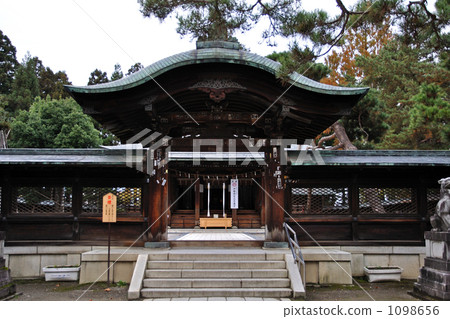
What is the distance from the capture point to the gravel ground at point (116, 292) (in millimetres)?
8586

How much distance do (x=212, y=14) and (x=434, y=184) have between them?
29.3ft

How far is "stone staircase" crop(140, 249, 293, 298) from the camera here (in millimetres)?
8469

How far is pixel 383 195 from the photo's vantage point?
38.7 feet

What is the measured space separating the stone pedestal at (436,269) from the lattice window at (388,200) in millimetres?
2762

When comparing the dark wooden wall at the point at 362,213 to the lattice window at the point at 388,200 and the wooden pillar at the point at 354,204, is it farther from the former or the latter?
the lattice window at the point at 388,200

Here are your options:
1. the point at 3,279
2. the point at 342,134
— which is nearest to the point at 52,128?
the point at 342,134

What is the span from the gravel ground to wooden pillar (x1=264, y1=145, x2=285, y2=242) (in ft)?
6.15

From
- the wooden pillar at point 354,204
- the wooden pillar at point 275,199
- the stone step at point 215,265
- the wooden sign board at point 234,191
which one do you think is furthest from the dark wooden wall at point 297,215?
the wooden sign board at point 234,191

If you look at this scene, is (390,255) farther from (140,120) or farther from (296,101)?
(140,120)

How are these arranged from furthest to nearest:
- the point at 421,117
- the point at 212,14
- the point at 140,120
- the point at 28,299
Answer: the point at 212,14, the point at 421,117, the point at 140,120, the point at 28,299

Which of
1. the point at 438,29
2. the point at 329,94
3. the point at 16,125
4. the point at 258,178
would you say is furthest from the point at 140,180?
the point at 16,125

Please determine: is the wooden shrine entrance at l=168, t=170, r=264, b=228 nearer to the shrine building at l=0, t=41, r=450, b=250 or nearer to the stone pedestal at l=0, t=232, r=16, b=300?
the shrine building at l=0, t=41, r=450, b=250

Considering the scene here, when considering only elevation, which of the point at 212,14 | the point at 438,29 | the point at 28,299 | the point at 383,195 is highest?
the point at 212,14

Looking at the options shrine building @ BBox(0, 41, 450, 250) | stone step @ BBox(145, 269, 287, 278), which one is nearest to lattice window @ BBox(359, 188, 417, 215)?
shrine building @ BBox(0, 41, 450, 250)
